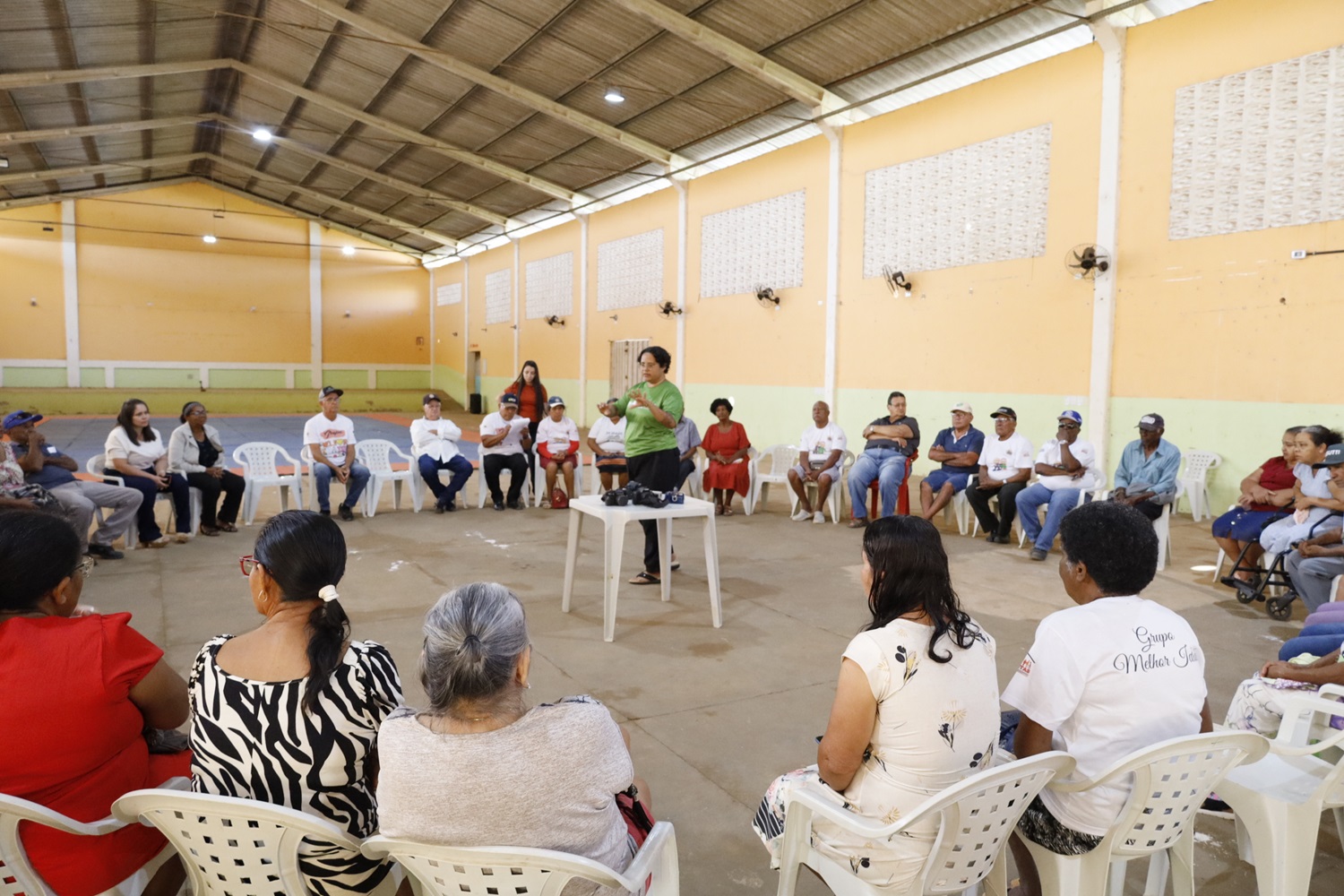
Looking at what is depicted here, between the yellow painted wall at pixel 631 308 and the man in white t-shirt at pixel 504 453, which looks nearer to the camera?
the man in white t-shirt at pixel 504 453

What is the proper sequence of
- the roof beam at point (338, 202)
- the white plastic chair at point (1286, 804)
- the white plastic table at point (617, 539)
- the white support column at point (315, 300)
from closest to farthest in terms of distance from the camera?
the white plastic chair at point (1286, 804), the white plastic table at point (617, 539), the roof beam at point (338, 202), the white support column at point (315, 300)

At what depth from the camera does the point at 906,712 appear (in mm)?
1611

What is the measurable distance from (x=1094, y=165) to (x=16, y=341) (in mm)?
23116

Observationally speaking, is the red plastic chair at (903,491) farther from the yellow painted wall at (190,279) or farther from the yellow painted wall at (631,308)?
the yellow painted wall at (190,279)

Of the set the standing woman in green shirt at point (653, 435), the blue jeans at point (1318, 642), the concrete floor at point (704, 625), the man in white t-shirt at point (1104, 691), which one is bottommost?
the concrete floor at point (704, 625)

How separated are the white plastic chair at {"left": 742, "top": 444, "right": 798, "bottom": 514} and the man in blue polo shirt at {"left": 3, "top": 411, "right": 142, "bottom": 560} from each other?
16.9 feet

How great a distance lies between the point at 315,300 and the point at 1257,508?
2358 cm

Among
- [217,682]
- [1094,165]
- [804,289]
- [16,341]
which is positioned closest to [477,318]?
[16,341]

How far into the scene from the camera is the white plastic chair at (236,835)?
52.6 inches

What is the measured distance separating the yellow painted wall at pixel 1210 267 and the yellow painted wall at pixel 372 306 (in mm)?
21402

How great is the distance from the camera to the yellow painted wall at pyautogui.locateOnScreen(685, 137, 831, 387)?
1133cm

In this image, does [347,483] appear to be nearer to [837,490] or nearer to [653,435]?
[653,435]

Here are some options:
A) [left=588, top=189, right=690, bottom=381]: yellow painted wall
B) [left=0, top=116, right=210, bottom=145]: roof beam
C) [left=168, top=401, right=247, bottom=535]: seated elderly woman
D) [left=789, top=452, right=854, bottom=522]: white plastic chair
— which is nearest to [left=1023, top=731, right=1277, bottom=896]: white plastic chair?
[left=789, top=452, right=854, bottom=522]: white plastic chair

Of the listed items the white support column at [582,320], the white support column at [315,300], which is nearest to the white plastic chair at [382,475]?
the white support column at [582,320]
